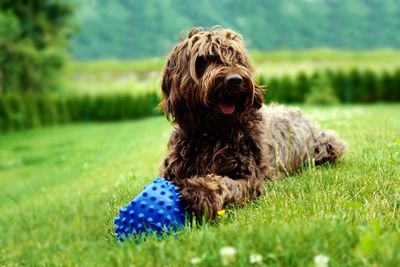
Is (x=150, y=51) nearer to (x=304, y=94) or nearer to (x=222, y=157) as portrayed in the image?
(x=304, y=94)

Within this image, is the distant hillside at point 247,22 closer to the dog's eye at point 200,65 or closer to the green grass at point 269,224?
the green grass at point 269,224

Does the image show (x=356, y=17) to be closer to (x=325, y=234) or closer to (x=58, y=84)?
(x=58, y=84)

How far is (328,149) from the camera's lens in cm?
745

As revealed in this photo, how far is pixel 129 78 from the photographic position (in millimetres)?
52344

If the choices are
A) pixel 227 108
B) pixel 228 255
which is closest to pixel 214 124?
pixel 227 108

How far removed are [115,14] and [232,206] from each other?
69037mm

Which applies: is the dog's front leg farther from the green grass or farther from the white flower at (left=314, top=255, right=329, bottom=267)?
the white flower at (left=314, top=255, right=329, bottom=267)

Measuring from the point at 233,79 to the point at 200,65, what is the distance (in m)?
0.55

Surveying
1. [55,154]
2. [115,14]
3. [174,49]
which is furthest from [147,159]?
[115,14]

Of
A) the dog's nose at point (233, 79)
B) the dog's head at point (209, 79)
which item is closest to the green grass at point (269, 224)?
the dog's head at point (209, 79)

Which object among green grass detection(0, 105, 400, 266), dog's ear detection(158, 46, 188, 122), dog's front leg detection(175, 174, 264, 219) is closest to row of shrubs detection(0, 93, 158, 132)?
green grass detection(0, 105, 400, 266)

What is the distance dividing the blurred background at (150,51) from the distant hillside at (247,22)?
4.8 inches

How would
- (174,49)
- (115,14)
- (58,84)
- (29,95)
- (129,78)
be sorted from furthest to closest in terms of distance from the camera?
(115,14) → (129,78) → (58,84) → (29,95) → (174,49)

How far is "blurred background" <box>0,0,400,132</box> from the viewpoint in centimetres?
→ 3647
